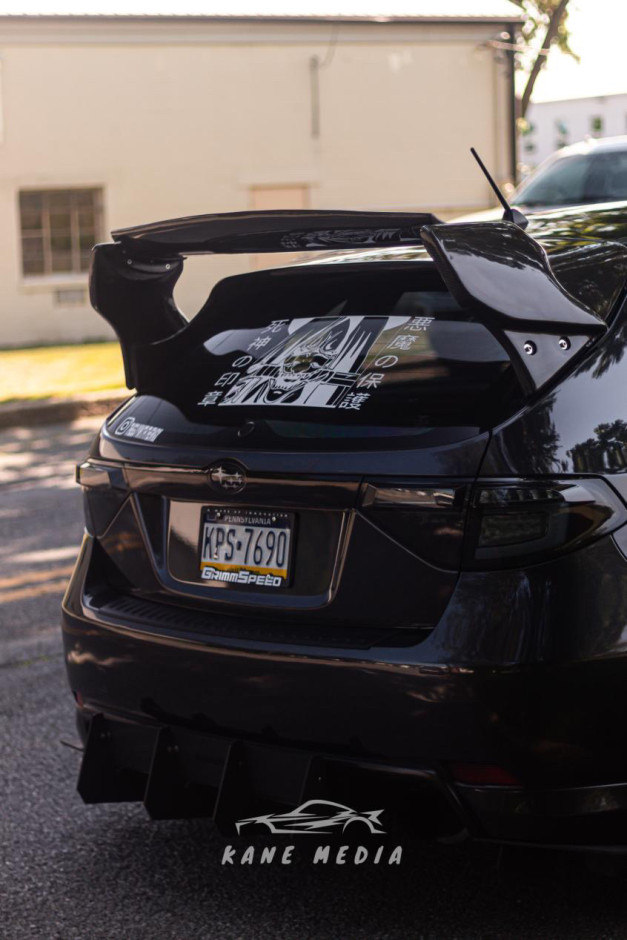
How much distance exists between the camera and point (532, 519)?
8.61ft

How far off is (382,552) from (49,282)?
834 inches

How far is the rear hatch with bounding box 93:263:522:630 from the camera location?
2.73 m

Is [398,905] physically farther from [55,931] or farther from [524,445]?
[524,445]

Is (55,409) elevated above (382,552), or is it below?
below

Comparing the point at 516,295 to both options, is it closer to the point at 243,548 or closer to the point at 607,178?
the point at 243,548

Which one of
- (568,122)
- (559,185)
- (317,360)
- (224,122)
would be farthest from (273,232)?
(568,122)

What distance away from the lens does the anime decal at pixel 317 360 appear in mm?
2965

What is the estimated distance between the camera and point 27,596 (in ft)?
20.2

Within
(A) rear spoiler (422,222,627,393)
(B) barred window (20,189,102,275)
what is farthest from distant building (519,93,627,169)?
(A) rear spoiler (422,222,627,393)

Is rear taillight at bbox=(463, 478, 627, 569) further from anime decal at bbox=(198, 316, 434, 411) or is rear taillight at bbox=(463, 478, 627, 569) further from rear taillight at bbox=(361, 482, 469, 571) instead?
anime decal at bbox=(198, 316, 434, 411)

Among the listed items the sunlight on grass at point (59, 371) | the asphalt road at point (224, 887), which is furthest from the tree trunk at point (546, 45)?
the asphalt road at point (224, 887)

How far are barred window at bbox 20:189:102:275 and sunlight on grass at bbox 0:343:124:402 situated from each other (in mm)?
2716

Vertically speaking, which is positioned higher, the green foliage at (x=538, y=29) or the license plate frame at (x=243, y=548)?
the green foliage at (x=538, y=29)

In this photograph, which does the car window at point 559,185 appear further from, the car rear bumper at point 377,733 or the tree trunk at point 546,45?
the tree trunk at point 546,45
